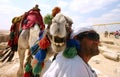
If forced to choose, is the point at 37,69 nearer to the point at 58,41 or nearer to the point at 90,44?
the point at 58,41

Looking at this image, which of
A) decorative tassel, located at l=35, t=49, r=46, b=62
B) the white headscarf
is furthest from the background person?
decorative tassel, located at l=35, t=49, r=46, b=62

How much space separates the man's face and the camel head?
0.54 feet

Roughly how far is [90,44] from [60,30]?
32 cm

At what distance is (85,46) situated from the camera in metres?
2.06

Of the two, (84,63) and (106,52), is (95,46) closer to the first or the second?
(84,63)

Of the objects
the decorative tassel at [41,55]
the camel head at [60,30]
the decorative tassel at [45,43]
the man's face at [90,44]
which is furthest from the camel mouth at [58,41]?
the decorative tassel at [41,55]

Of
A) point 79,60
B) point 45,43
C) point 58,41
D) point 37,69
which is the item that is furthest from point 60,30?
point 37,69

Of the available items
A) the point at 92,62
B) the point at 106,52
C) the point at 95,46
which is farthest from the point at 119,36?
the point at 95,46

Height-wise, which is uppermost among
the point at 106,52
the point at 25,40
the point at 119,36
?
the point at 25,40

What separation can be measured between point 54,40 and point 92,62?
6.19m

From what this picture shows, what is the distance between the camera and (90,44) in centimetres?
206

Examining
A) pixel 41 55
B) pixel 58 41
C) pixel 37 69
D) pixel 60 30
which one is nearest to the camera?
pixel 60 30

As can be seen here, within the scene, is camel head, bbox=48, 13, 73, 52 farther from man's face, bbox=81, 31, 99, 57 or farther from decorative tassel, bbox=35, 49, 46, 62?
decorative tassel, bbox=35, 49, 46, 62

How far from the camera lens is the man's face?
204cm
